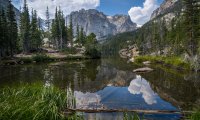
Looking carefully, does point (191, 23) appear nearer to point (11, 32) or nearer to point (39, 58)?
point (39, 58)

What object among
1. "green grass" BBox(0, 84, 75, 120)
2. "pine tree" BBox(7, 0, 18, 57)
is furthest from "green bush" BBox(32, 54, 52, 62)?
"green grass" BBox(0, 84, 75, 120)

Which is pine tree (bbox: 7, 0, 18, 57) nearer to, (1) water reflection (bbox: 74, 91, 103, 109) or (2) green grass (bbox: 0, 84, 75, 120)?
(1) water reflection (bbox: 74, 91, 103, 109)

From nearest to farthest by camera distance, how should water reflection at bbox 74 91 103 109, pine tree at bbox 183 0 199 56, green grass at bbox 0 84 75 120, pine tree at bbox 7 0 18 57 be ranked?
1. green grass at bbox 0 84 75 120
2. water reflection at bbox 74 91 103 109
3. pine tree at bbox 183 0 199 56
4. pine tree at bbox 7 0 18 57

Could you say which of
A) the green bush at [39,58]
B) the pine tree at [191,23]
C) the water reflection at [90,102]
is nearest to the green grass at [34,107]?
the water reflection at [90,102]

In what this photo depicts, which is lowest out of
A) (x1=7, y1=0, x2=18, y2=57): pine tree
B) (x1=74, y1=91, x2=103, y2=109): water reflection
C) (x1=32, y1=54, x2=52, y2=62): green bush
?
(x1=74, y1=91, x2=103, y2=109): water reflection

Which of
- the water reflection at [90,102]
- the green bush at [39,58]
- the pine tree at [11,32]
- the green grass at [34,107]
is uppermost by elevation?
the pine tree at [11,32]

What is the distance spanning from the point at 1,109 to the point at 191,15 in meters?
53.5

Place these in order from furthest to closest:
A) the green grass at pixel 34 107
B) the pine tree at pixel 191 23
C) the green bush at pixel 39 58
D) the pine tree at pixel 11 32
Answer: the pine tree at pixel 11 32
the green bush at pixel 39 58
the pine tree at pixel 191 23
the green grass at pixel 34 107

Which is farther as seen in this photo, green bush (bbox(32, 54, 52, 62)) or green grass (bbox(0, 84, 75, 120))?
green bush (bbox(32, 54, 52, 62))

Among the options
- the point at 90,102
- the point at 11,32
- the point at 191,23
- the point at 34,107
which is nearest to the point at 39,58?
the point at 11,32

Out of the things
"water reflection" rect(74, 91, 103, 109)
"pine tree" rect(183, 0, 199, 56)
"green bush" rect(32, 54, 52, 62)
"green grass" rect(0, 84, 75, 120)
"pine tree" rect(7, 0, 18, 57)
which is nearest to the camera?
"green grass" rect(0, 84, 75, 120)

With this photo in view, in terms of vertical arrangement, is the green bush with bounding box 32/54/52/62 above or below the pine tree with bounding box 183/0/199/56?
below

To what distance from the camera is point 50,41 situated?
12194 cm

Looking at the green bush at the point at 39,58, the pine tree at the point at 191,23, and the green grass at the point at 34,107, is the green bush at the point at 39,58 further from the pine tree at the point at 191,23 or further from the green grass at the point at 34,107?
the green grass at the point at 34,107
